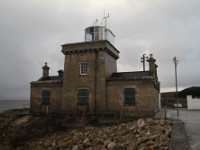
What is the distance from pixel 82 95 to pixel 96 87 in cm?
151

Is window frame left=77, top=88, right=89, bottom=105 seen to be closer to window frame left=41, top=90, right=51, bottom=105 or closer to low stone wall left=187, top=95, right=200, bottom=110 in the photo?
window frame left=41, top=90, right=51, bottom=105

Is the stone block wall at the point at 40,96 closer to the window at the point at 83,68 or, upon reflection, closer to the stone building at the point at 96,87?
the stone building at the point at 96,87

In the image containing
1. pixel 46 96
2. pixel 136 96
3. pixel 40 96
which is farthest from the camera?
pixel 40 96

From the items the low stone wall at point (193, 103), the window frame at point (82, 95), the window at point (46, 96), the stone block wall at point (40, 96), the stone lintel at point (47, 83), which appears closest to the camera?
the window frame at point (82, 95)

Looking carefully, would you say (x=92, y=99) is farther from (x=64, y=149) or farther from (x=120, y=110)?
(x=64, y=149)

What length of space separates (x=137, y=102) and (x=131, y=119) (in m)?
1.48

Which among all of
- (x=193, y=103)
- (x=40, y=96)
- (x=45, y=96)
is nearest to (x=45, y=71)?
(x=40, y=96)

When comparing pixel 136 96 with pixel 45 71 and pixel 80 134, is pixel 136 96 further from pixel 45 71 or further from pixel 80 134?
pixel 45 71

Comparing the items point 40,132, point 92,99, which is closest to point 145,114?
point 92,99

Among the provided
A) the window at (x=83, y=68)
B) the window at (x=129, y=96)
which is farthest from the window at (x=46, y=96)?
the window at (x=129, y=96)

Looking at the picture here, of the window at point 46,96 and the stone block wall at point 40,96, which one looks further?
the window at point 46,96

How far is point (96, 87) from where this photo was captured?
52.9ft

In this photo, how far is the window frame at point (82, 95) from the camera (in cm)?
1627

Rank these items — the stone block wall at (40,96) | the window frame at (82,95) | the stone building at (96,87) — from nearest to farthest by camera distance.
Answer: the stone building at (96,87), the window frame at (82,95), the stone block wall at (40,96)
